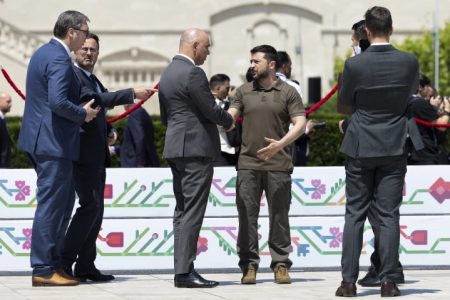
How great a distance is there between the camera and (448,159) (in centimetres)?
1634

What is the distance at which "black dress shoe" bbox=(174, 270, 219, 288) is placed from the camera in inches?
437

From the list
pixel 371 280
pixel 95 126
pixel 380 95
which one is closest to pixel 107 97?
pixel 95 126

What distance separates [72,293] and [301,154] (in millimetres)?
5686

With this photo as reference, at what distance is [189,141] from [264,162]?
768 mm

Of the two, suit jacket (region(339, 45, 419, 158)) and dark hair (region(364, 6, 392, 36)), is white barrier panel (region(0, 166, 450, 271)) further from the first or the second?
dark hair (region(364, 6, 392, 36))

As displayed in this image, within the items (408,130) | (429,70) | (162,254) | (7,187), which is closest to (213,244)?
(162,254)

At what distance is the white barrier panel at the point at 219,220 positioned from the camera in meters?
12.7

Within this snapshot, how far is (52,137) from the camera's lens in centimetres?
1105

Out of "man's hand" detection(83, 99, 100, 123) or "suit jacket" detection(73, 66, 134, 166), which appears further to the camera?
"suit jacket" detection(73, 66, 134, 166)

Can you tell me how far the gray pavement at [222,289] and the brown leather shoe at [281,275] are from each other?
0.21 feet

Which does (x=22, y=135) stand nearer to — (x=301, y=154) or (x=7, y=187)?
(x=7, y=187)

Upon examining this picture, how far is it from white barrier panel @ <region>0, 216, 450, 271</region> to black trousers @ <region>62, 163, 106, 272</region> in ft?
3.61

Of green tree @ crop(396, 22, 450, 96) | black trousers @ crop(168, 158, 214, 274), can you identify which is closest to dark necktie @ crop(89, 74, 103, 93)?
black trousers @ crop(168, 158, 214, 274)

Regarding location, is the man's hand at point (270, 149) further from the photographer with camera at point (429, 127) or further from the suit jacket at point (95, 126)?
the photographer with camera at point (429, 127)
